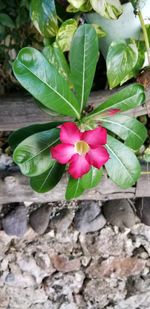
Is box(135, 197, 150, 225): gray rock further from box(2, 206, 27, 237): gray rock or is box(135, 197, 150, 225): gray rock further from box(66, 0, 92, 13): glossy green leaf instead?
box(66, 0, 92, 13): glossy green leaf

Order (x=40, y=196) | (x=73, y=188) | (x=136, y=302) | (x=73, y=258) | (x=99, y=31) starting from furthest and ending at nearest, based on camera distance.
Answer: (x=136, y=302), (x=73, y=258), (x=40, y=196), (x=73, y=188), (x=99, y=31)

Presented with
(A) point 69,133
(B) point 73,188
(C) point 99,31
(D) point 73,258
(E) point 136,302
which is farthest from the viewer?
(E) point 136,302

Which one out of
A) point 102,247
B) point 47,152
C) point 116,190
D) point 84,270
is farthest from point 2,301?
point 47,152

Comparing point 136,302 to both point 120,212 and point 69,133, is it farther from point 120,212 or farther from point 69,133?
point 69,133

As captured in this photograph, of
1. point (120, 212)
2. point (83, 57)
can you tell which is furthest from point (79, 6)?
point (120, 212)

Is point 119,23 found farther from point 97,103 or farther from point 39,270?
point 39,270

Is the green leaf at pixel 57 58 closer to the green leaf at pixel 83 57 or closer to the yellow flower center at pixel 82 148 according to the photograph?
the green leaf at pixel 83 57
